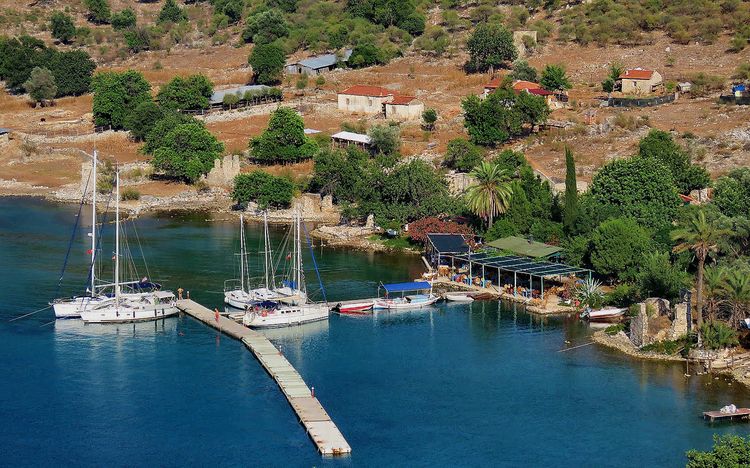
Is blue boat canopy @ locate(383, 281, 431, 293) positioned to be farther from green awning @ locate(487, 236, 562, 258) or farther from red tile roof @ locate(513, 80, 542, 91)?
red tile roof @ locate(513, 80, 542, 91)

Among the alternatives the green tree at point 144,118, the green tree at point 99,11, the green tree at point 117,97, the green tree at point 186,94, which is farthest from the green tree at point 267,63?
the green tree at point 99,11

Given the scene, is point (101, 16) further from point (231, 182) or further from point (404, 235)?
point (404, 235)

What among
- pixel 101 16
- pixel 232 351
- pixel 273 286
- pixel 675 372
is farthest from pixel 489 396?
pixel 101 16

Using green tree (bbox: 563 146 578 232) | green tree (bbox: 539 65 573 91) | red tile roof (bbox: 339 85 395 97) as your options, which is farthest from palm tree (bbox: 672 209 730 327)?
red tile roof (bbox: 339 85 395 97)

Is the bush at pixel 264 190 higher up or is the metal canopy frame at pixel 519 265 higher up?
the bush at pixel 264 190

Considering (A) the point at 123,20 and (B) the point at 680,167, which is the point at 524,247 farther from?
(A) the point at 123,20

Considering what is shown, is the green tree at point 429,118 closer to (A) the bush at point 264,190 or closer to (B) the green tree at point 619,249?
(A) the bush at point 264,190
